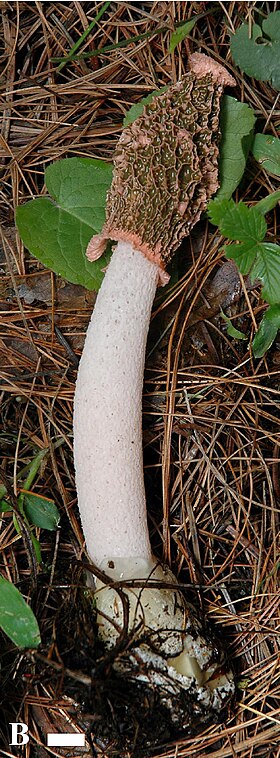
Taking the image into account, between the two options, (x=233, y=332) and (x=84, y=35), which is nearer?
(x=233, y=332)

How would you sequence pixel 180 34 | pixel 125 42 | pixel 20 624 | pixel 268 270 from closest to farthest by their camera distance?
pixel 20 624 < pixel 268 270 < pixel 180 34 < pixel 125 42

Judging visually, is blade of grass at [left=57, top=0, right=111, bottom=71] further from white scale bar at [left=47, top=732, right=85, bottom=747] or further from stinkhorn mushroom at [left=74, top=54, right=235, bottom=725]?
white scale bar at [left=47, top=732, right=85, bottom=747]

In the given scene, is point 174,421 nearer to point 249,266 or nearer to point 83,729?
point 249,266

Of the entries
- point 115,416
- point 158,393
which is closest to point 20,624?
point 115,416

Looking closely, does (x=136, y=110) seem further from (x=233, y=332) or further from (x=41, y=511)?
(x=41, y=511)

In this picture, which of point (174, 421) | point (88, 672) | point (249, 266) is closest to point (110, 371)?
point (174, 421)

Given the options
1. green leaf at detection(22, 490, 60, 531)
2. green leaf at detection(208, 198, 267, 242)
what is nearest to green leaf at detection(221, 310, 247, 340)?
green leaf at detection(208, 198, 267, 242)
